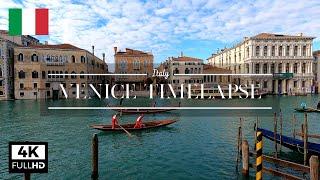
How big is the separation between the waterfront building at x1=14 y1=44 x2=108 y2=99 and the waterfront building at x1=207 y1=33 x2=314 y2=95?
95.9ft

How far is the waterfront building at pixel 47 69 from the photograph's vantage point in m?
41.1

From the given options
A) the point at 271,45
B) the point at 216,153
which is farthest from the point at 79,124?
the point at 271,45

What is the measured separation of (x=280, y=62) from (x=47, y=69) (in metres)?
42.0

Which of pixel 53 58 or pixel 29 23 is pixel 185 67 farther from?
pixel 29 23

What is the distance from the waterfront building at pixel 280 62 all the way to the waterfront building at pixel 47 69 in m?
29.2

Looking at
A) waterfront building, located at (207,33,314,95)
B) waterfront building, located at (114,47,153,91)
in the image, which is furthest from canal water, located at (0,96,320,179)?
waterfront building, located at (207,33,314,95)

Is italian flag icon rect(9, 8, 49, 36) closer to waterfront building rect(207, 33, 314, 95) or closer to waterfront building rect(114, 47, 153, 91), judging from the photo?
waterfront building rect(114, 47, 153, 91)

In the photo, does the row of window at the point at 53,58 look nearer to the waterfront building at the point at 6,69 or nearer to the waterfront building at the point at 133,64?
the waterfront building at the point at 6,69

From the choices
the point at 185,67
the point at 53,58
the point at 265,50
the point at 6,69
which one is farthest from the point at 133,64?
the point at 265,50

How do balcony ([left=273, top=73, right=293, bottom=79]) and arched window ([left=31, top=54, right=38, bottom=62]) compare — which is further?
balcony ([left=273, top=73, right=293, bottom=79])

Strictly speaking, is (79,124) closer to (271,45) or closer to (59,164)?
(59,164)

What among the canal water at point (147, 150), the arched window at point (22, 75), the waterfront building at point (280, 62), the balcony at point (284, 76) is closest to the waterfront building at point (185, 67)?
the waterfront building at point (280, 62)

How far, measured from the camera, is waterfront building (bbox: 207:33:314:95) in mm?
56156

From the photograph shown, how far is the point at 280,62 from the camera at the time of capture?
57250 millimetres
